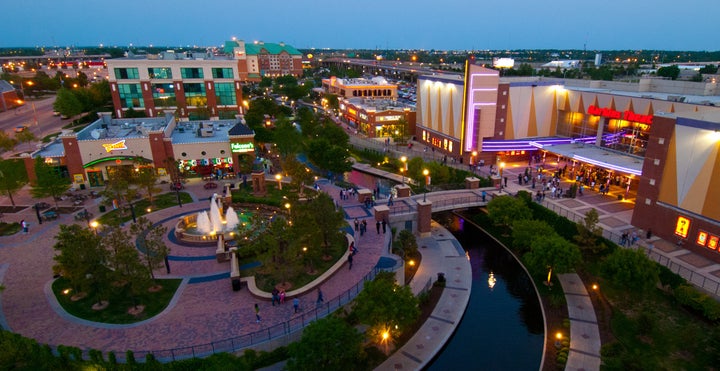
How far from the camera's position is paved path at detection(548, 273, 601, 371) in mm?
22375

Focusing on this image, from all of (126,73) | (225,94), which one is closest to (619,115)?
(225,94)

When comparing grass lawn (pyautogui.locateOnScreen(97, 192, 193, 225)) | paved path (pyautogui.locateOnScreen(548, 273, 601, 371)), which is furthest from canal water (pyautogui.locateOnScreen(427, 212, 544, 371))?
grass lawn (pyautogui.locateOnScreen(97, 192, 193, 225))

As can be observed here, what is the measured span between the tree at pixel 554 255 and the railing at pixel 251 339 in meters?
14.2

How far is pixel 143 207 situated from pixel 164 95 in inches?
1672

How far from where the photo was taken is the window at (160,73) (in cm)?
7569

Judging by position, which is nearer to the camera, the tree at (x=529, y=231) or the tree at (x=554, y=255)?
the tree at (x=554, y=255)

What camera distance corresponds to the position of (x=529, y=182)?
48656 millimetres

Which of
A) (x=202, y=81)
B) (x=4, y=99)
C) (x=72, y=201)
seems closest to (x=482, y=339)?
(x=72, y=201)

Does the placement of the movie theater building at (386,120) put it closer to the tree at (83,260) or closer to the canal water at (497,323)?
the canal water at (497,323)

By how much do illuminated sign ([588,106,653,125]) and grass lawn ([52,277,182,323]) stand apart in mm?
51412

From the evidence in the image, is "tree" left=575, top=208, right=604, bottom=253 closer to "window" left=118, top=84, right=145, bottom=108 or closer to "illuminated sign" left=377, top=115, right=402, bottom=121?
"illuminated sign" left=377, top=115, right=402, bottom=121

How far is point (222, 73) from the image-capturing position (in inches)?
3140

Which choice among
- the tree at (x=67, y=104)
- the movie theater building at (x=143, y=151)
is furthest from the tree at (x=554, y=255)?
the tree at (x=67, y=104)

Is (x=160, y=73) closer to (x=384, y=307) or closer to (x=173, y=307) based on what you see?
(x=173, y=307)
